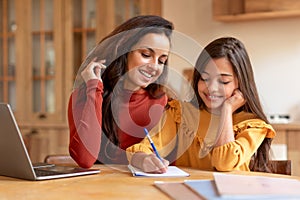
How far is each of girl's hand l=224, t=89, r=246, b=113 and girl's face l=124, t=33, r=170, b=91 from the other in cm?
30

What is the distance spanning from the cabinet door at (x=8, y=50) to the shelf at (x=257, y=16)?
5.74 ft

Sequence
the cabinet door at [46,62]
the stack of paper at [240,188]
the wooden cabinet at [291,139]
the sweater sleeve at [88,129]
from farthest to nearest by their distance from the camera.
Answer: the cabinet door at [46,62], the wooden cabinet at [291,139], the sweater sleeve at [88,129], the stack of paper at [240,188]

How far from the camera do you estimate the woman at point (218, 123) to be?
152 cm

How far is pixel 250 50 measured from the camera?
3.62 m

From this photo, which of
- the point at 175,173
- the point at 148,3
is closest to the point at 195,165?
the point at 175,173

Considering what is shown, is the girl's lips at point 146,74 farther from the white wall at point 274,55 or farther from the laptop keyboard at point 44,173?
the white wall at point 274,55

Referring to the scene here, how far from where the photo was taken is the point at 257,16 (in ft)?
11.3

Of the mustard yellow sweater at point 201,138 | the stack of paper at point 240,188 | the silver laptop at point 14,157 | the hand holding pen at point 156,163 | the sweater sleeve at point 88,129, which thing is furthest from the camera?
the sweater sleeve at point 88,129

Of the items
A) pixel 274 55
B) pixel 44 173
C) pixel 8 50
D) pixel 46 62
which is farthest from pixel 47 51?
pixel 44 173

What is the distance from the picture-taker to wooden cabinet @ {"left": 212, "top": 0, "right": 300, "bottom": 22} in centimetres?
332

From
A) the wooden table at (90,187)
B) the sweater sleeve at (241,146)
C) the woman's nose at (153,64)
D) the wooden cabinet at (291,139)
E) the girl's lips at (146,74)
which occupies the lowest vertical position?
the wooden cabinet at (291,139)

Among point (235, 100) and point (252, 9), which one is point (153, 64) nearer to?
point (235, 100)

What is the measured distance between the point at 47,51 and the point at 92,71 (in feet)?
8.15

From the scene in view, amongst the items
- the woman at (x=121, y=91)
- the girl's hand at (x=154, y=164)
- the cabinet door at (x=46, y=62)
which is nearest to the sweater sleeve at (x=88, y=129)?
the woman at (x=121, y=91)
